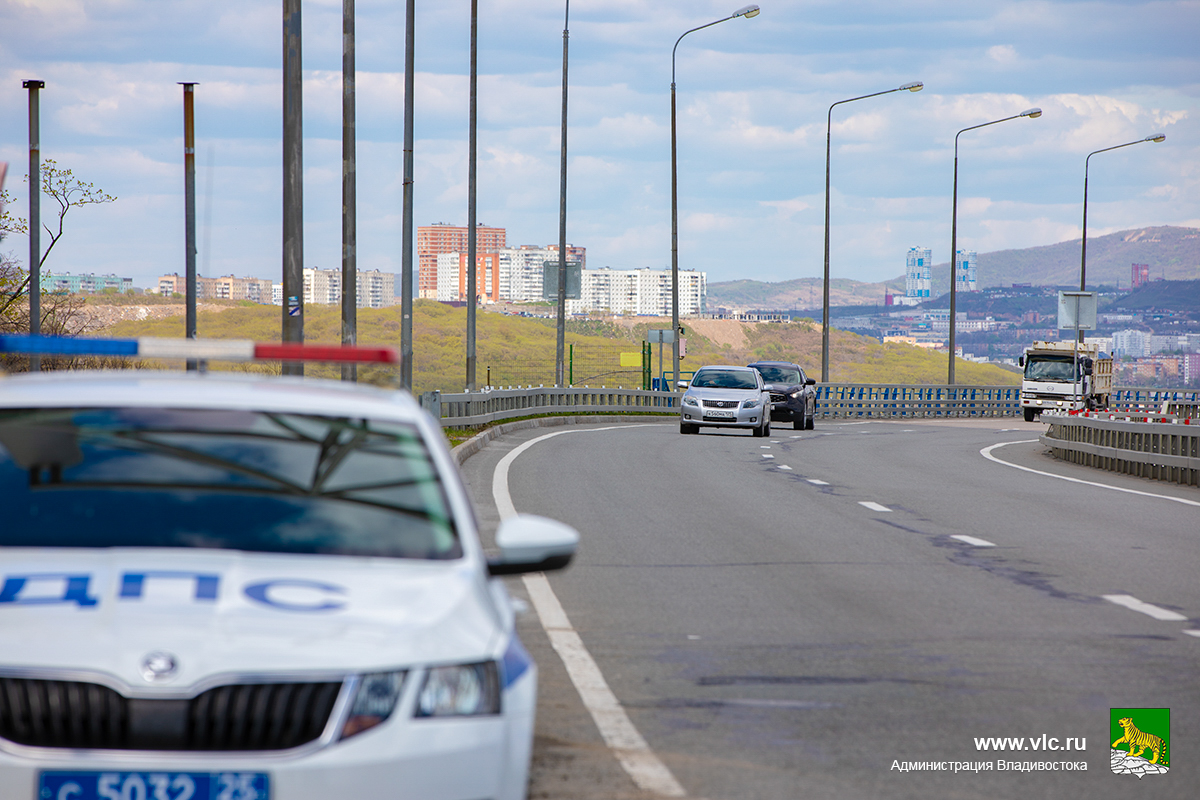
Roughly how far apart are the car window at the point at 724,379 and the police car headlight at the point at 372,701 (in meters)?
31.9

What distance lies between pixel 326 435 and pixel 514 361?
146 m

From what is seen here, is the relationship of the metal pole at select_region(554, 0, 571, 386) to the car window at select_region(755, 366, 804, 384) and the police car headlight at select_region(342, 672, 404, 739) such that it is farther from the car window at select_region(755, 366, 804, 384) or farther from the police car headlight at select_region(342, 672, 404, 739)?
the police car headlight at select_region(342, 672, 404, 739)

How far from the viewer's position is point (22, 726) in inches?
141

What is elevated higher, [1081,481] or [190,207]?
[190,207]

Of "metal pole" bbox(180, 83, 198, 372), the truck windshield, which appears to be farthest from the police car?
the truck windshield

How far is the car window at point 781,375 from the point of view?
43375 millimetres

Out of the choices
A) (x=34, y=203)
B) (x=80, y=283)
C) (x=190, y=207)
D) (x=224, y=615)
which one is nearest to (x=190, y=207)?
(x=190, y=207)

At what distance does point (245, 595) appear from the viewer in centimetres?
396

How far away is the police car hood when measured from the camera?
3658 mm

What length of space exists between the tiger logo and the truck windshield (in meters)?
53.9

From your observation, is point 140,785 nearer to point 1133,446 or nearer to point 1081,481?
point 1081,481

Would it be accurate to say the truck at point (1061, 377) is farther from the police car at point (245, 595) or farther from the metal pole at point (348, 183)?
the police car at point (245, 595)

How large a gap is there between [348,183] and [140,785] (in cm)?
2235

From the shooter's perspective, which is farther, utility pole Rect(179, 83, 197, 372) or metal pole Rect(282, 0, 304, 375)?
utility pole Rect(179, 83, 197, 372)
